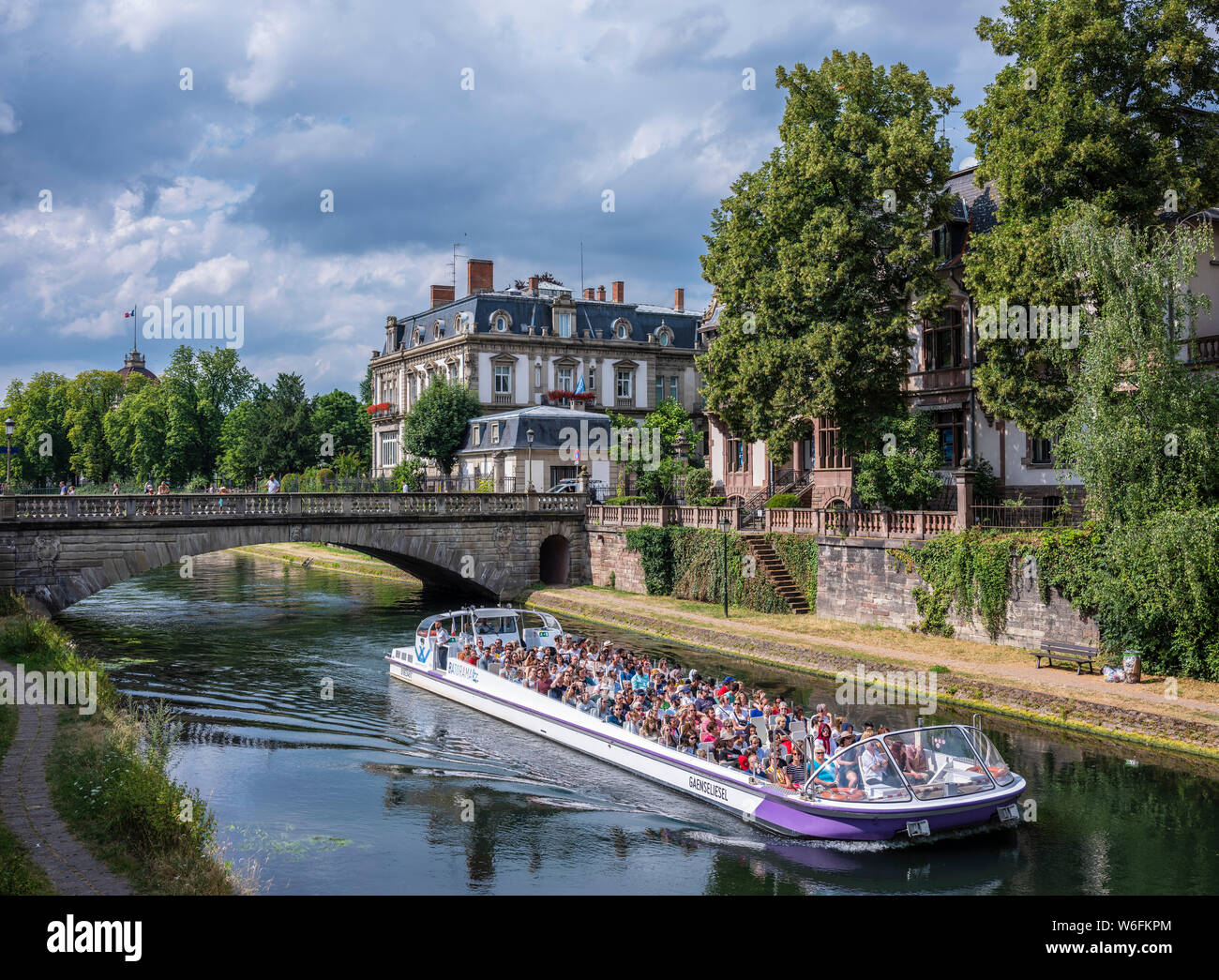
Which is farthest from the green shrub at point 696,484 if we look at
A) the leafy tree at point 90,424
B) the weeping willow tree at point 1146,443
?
the leafy tree at point 90,424

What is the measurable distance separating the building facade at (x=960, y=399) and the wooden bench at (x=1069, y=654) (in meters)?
6.32

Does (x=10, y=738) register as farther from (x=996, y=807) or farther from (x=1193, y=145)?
(x=1193, y=145)

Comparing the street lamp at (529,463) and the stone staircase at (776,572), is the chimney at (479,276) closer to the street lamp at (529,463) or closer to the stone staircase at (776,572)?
the street lamp at (529,463)

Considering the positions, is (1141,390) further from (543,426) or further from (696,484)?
(543,426)

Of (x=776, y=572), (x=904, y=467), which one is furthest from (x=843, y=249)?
(x=776, y=572)

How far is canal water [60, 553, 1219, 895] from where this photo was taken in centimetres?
1627

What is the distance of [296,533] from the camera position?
4112 cm

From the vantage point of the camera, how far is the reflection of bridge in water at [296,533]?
3531 cm

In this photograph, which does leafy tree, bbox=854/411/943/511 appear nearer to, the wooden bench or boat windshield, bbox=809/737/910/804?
the wooden bench

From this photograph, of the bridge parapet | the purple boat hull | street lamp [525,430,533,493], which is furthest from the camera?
street lamp [525,430,533,493]

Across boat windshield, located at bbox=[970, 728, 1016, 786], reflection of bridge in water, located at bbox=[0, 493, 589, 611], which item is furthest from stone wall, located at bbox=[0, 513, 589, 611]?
boat windshield, located at bbox=[970, 728, 1016, 786]

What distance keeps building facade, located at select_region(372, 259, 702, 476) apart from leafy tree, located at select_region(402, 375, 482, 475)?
3707 millimetres
